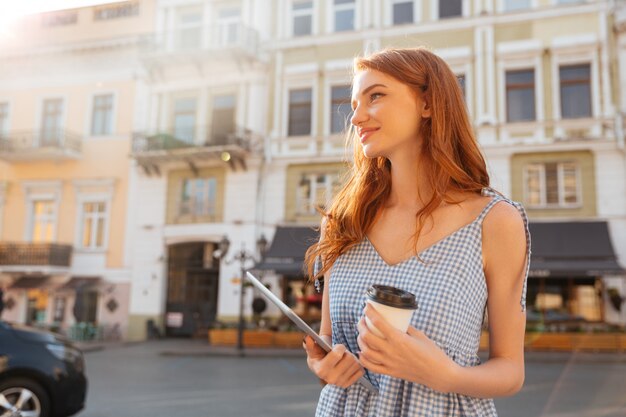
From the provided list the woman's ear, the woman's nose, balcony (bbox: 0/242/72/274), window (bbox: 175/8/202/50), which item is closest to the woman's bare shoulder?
the woman's ear

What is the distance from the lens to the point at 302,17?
19953 millimetres

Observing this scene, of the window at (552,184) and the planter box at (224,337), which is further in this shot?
the planter box at (224,337)

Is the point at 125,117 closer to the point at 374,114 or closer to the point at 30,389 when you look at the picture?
the point at 30,389

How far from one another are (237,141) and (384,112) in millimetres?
17826

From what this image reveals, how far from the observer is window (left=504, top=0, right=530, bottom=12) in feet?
58.2

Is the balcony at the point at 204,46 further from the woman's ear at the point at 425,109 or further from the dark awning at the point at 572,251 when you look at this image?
the woman's ear at the point at 425,109

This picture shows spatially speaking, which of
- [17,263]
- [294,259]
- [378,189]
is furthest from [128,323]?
[378,189]

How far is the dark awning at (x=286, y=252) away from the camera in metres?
17.3

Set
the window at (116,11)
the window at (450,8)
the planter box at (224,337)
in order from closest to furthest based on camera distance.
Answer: the planter box at (224,337), the window at (450,8), the window at (116,11)

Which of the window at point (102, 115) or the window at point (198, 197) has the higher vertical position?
the window at point (102, 115)

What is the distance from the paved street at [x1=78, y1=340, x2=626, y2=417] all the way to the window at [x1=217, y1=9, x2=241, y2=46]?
A: 11.1 metres

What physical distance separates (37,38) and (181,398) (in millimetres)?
20165

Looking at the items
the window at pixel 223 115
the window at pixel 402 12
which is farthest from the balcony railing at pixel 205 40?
the window at pixel 402 12

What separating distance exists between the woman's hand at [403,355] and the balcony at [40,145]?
22585mm
